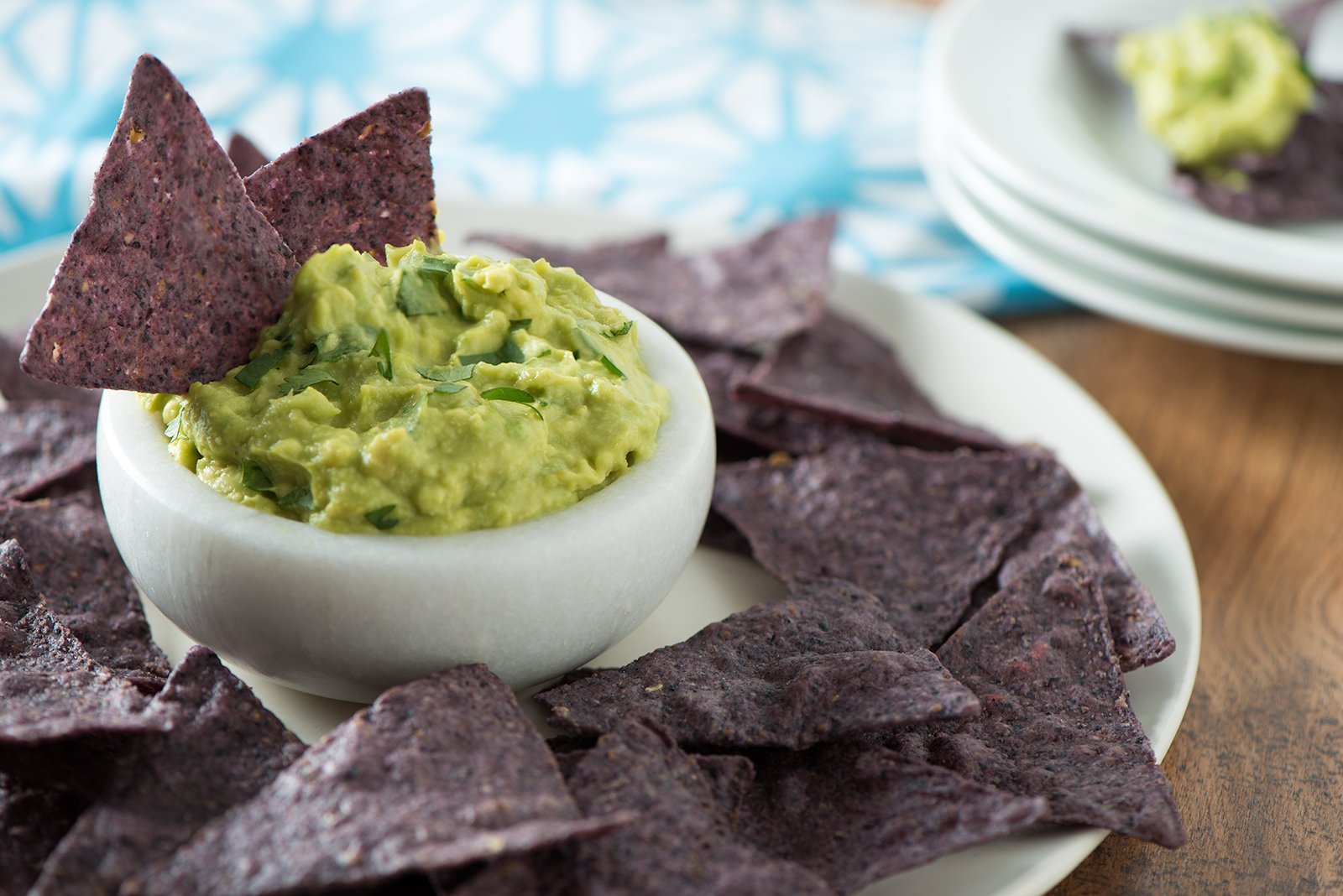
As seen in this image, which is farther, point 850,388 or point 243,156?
point 850,388

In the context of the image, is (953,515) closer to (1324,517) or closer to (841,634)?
(841,634)

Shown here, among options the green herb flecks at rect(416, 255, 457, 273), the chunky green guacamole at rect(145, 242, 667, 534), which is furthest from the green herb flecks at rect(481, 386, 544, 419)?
the green herb flecks at rect(416, 255, 457, 273)

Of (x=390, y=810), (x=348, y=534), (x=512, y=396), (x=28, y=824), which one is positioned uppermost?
(x=512, y=396)

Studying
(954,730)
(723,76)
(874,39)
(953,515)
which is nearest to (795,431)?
(953,515)

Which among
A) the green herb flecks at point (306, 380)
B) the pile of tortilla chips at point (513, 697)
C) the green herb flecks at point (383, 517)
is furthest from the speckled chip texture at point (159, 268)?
the green herb flecks at point (383, 517)

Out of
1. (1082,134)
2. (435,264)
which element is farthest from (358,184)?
(1082,134)

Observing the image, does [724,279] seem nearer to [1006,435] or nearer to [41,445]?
[1006,435]

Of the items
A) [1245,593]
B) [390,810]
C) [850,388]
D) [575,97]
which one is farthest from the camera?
[575,97]

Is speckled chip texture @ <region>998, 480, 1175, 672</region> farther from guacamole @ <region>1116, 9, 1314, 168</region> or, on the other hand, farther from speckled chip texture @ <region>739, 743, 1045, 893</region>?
guacamole @ <region>1116, 9, 1314, 168</region>
